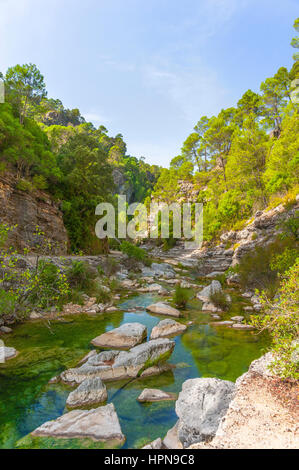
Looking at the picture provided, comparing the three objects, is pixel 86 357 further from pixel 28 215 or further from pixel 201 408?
pixel 28 215

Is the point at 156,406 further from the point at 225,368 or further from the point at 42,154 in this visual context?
the point at 42,154

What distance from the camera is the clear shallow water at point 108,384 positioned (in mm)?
4527

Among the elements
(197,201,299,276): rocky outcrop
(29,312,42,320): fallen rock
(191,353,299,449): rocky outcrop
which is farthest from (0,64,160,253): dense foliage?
(191,353,299,449): rocky outcrop

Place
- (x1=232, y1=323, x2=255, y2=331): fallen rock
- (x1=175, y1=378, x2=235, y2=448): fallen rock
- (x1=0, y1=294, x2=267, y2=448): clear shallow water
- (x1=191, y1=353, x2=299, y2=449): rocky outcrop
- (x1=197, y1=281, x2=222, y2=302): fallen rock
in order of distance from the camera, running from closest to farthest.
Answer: (x1=191, y1=353, x2=299, y2=449): rocky outcrop → (x1=175, y1=378, x2=235, y2=448): fallen rock → (x1=0, y1=294, x2=267, y2=448): clear shallow water → (x1=232, y1=323, x2=255, y2=331): fallen rock → (x1=197, y1=281, x2=222, y2=302): fallen rock

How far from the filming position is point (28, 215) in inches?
655

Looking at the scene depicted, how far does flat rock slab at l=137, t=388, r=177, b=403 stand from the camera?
5.12 metres

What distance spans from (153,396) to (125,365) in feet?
3.95

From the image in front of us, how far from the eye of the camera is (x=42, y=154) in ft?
61.7

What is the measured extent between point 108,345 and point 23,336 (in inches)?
127

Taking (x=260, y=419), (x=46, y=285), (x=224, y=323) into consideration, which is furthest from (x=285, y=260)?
(x=46, y=285)

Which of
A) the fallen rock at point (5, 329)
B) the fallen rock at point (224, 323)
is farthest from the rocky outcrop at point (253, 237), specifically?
the fallen rock at point (5, 329)

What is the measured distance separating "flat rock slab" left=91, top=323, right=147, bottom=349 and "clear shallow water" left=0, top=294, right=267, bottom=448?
490mm

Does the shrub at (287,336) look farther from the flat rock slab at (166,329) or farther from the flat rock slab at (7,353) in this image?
the flat rock slab at (7,353)

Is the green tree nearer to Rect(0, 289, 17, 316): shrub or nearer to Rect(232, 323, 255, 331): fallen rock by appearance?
Rect(0, 289, 17, 316): shrub
